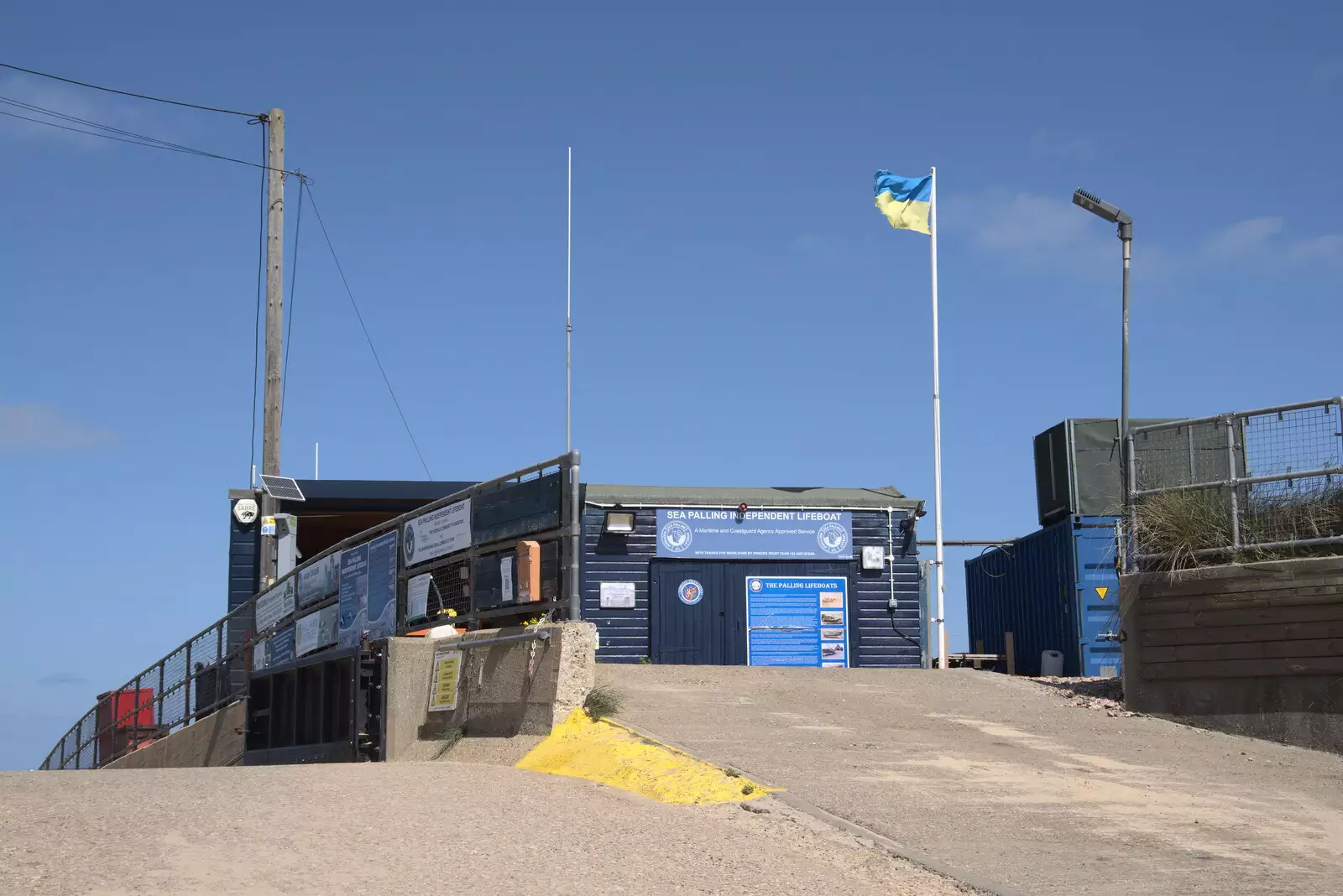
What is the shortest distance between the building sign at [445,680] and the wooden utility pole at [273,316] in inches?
336

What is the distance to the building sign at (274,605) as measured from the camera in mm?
18406

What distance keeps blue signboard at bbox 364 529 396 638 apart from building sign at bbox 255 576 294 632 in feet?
10.5

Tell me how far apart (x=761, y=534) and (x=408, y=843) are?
1617 centimetres

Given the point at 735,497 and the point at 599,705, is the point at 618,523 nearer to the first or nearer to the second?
the point at 735,497

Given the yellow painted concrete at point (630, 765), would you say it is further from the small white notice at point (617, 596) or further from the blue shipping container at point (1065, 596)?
the small white notice at point (617, 596)

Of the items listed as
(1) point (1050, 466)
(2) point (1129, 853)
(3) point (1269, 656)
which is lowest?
(2) point (1129, 853)

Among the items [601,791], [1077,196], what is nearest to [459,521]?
[601,791]

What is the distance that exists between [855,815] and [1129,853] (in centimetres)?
155

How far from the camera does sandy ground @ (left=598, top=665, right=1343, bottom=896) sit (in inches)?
286

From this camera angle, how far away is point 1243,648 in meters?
12.8

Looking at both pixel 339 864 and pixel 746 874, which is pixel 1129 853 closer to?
pixel 746 874

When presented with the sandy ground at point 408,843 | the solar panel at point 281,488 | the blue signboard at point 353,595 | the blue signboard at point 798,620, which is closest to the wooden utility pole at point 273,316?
the solar panel at point 281,488

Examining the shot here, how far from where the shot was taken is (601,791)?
867 cm

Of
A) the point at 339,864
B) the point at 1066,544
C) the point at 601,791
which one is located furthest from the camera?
the point at 1066,544
